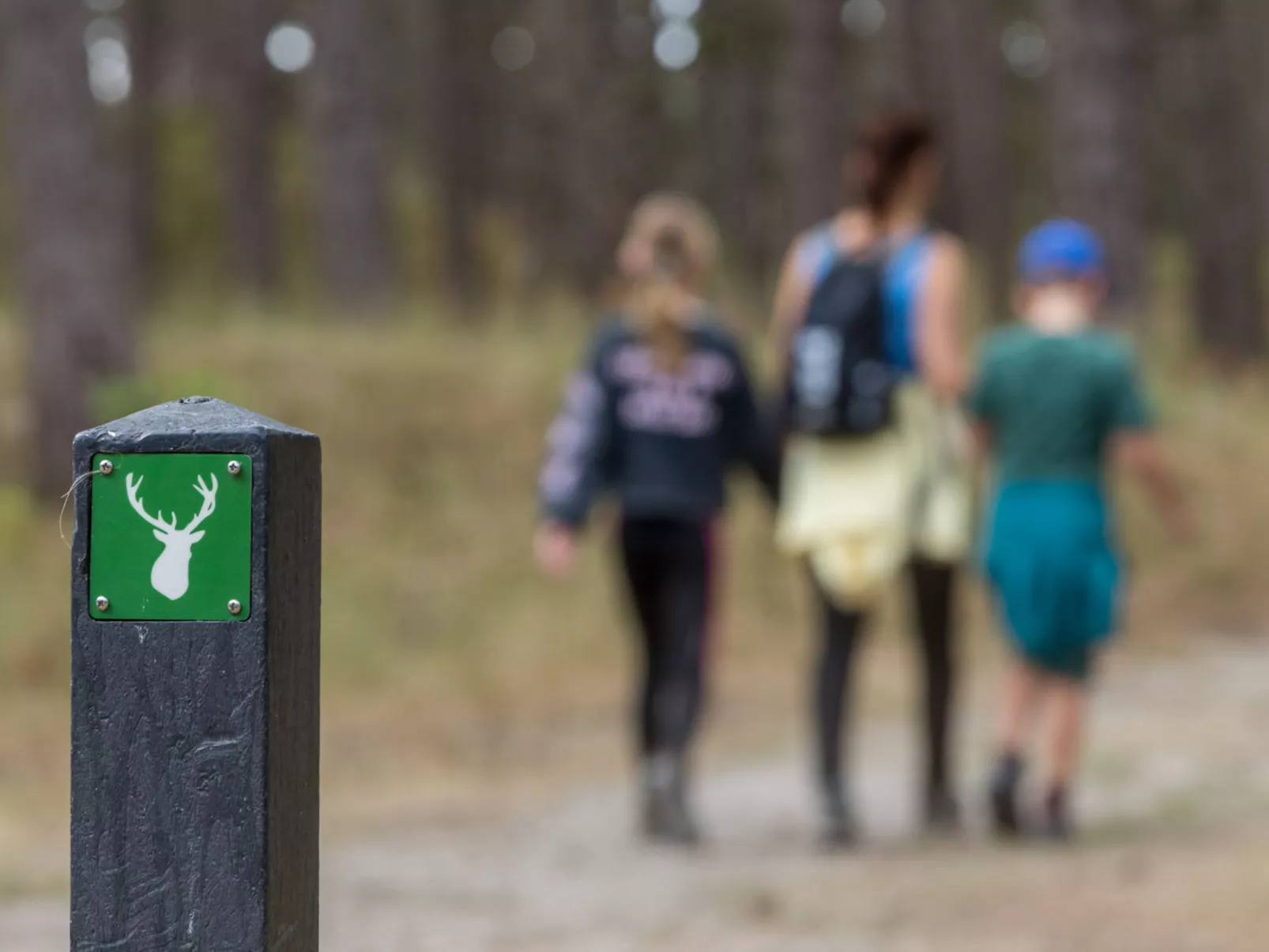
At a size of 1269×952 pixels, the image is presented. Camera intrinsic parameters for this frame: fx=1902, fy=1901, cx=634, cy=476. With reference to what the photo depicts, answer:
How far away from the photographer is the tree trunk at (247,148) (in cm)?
1947

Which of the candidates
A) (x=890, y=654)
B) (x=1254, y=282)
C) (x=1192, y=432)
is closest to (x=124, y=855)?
(x=890, y=654)

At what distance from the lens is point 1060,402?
6031 mm

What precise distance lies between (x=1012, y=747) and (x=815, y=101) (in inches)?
412

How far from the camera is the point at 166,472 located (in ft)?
7.98

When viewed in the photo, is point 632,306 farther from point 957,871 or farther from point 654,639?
point 957,871

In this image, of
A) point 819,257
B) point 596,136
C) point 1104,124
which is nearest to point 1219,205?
point 1104,124

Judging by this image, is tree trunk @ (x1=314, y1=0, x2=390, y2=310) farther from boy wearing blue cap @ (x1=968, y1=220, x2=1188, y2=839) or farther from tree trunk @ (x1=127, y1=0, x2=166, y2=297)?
boy wearing blue cap @ (x1=968, y1=220, x2=1188, y2=839)

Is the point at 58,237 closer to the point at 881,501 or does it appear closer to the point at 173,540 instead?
the point at 881,501

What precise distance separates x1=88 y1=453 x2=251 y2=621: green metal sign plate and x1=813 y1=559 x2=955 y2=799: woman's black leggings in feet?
12.8

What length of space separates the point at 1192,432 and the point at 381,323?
597cm

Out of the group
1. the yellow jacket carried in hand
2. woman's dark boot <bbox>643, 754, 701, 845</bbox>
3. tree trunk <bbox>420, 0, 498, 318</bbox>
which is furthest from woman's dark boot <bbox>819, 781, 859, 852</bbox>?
tree trunk <bbox>420, 0, 498, 318</bbox>

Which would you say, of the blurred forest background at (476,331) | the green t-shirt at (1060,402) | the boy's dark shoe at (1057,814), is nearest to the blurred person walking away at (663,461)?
the green t-shirt at (1060,402)

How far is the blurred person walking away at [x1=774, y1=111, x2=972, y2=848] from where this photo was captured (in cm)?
609

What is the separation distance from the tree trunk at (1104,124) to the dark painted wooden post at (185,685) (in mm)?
A: 10526
